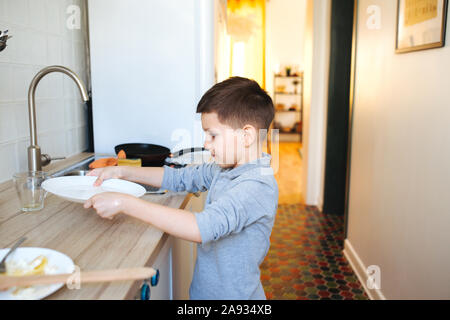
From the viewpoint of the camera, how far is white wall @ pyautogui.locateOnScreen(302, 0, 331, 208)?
343 cm

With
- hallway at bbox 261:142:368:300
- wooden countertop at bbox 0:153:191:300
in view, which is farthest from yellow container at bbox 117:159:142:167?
hallway at bbox 261:142:368:300

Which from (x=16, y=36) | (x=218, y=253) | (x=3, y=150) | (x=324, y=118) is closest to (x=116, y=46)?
(x=16, y=36)

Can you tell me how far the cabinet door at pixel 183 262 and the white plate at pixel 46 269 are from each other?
50 cm

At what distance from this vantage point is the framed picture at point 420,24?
140cm

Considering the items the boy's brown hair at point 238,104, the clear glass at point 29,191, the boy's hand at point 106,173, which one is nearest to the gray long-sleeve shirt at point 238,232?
the boy's brown hair at point 238,104

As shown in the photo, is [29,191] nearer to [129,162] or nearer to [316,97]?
[129,162]

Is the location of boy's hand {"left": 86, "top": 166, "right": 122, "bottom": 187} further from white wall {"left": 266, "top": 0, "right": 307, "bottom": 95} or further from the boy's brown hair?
white wall {"left": 266, "top": 0, "right": 307, "bottom": 95}

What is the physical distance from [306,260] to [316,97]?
4.96 ft

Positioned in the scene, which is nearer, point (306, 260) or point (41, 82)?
point (41, 82)

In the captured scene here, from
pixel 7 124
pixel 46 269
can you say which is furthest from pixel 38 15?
pixel 46 269

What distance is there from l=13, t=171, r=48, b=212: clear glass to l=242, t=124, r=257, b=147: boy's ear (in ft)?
1.75

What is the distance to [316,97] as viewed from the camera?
353 centimetres

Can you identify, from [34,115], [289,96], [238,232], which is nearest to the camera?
[238,232]

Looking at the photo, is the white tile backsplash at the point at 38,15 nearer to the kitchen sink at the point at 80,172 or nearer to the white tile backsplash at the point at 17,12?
the white tile backsplash at the point at 17,12
